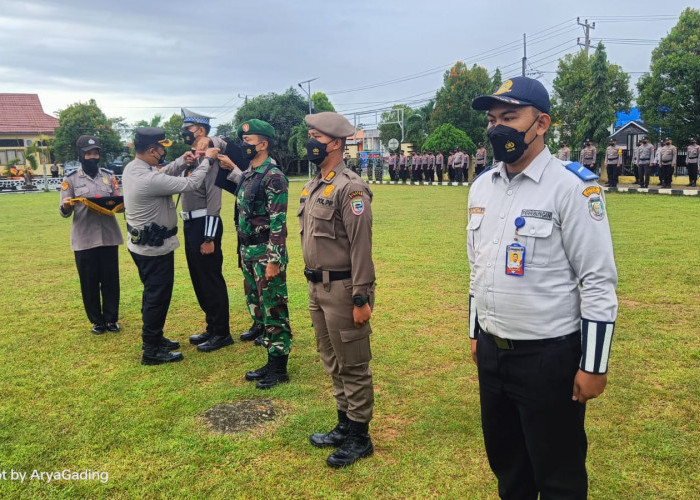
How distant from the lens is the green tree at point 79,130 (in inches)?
1730

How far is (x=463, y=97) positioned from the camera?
4175 centimetres

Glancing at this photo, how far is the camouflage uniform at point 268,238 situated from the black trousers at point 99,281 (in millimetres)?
2226

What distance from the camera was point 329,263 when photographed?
123 inches

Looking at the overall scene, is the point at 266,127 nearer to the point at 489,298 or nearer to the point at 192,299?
the point at 489,298

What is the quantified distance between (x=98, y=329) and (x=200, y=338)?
1267 mm

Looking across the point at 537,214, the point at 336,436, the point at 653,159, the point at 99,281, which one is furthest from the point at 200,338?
the point at 653,159

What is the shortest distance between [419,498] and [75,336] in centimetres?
429

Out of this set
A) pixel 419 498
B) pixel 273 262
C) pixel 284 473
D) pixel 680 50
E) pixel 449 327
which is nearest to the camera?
pixel 419 498

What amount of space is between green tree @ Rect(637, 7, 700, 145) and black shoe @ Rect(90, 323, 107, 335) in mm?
26406

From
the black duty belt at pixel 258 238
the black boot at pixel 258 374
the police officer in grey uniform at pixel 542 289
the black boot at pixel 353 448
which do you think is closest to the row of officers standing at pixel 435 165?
the black duty belt at pixel 258 238

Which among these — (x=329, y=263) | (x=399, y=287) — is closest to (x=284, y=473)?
(x=329, y=263)

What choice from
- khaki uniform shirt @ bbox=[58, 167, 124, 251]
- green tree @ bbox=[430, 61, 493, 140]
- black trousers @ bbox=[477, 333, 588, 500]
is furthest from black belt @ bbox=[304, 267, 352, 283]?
green tree @ bbox=[430, 61, 493, 140]

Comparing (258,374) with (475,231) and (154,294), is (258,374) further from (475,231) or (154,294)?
(475,231)

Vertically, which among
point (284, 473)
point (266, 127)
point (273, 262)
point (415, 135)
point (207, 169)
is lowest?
point (284, 473)
